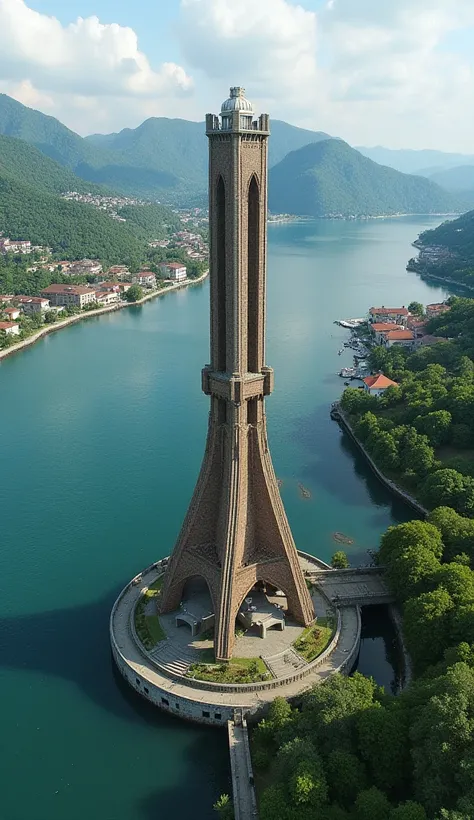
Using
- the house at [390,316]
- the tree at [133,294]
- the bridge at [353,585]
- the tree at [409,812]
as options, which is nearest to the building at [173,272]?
the tree at [133,294]

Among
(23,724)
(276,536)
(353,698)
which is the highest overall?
(276,536)

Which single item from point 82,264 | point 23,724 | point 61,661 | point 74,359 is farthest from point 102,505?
point 82,264

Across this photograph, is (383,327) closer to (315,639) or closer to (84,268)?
(315,639)

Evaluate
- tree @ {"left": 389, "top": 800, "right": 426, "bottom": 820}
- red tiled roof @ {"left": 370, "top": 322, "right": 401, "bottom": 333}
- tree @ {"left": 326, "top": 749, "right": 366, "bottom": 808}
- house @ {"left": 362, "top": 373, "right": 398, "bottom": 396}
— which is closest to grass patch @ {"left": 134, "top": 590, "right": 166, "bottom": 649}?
tree @ {"left": 326, "top": 749, "right": 366, "bottom": 808}

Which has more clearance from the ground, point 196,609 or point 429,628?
point 429,628

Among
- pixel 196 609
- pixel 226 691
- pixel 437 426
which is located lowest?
pixel 226 691

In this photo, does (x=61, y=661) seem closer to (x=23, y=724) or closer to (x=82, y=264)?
(x=23, y=724)

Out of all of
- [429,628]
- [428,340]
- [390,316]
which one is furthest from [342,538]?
[390,316]
